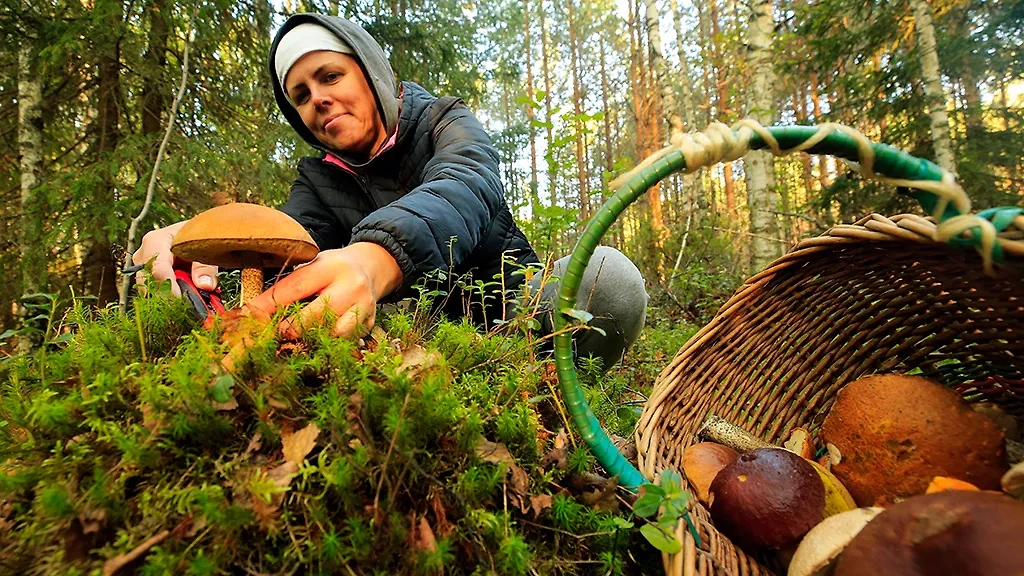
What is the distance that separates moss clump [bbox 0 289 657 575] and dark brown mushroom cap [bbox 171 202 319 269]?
18cm

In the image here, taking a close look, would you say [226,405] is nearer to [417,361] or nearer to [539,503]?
[417,361]

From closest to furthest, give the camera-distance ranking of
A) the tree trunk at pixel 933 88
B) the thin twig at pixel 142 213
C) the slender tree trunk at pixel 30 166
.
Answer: the thin twig at pixel 142 213, the slender tree trunk at pixel 30 166, the tree trunk at pixel 933 88

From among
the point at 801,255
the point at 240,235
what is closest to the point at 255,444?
the point at 240,235

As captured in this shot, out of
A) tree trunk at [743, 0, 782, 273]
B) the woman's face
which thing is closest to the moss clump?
the woman's face

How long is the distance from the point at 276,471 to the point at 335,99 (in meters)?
2.11

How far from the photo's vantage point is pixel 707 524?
3.66 feet

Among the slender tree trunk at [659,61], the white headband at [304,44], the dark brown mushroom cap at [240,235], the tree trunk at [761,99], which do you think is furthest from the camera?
the slender tree trunk at [659,61]

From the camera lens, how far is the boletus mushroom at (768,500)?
3.52 feet

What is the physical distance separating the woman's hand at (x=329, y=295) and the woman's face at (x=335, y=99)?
1.48 m

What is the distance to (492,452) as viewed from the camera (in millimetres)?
1003

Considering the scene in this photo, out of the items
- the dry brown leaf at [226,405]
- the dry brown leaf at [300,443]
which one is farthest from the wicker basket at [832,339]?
the dry brown leaf at [226,405]

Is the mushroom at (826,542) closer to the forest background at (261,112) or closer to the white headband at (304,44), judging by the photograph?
the forest background at (261,112)

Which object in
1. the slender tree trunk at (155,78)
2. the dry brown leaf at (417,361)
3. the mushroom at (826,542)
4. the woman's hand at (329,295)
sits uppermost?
the slender tree trunk at (155,78)

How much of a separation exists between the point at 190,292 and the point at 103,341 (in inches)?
8.2
